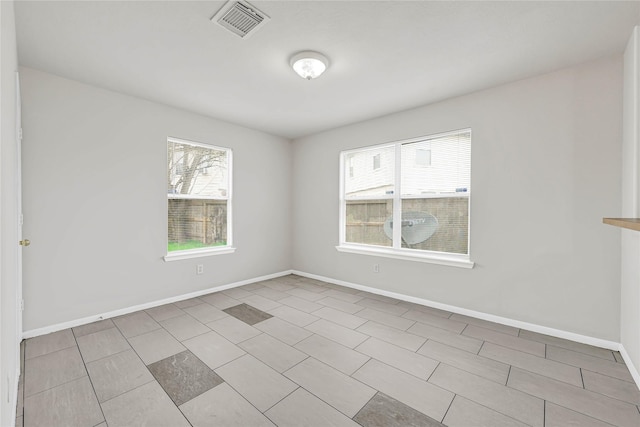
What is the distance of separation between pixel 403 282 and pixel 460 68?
2.53 metres

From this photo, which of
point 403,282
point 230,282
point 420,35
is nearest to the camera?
point 420,35

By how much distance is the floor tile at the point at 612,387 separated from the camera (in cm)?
183

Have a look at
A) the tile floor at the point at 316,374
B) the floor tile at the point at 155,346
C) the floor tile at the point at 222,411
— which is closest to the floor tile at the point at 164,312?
the tile floor at the point at 316,374

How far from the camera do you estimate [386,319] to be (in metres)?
3.09

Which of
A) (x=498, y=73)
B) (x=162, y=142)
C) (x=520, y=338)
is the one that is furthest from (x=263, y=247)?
(x=498, y=73)

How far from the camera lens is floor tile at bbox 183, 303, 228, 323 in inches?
121

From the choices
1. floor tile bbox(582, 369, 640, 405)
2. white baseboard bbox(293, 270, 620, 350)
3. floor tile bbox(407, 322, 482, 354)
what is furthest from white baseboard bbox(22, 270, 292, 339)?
floor tile bbox(582, 369, 640, 405)

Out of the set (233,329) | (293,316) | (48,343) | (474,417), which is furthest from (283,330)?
(48,343)

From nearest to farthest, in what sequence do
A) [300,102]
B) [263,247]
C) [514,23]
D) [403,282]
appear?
[514,23], [300,102], [403,282], [263,247]

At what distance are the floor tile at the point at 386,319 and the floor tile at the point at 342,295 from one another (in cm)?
38

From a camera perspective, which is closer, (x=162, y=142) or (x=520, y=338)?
(x=520, y=338)

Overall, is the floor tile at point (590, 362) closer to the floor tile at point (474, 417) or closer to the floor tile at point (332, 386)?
the floor tile at point (474, 417)

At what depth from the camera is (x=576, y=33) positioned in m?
2.12

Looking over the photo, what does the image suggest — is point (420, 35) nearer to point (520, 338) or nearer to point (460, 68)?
point (460, 68)
